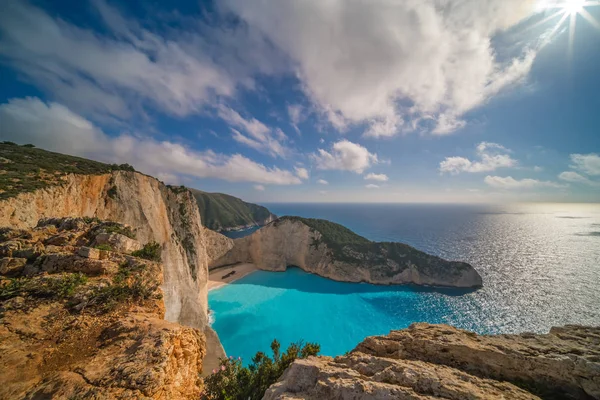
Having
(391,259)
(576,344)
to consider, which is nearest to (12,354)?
(576,344)

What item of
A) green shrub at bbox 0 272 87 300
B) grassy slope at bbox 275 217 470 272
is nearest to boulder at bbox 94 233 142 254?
green shrub at bbox 0 272 87 300

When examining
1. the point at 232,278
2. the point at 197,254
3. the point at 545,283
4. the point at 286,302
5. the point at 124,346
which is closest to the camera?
the point at 124,346

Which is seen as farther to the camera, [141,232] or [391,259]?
[391,259]

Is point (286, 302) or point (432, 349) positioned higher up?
point (432, 349)

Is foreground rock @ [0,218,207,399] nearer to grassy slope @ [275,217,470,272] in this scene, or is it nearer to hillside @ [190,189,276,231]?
grassy slope @ [275,217,470,272]

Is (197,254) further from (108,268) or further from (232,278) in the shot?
(108,268)

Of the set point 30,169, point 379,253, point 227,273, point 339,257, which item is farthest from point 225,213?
point 30,169

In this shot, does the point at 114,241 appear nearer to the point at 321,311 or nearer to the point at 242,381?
the point at 242,381
